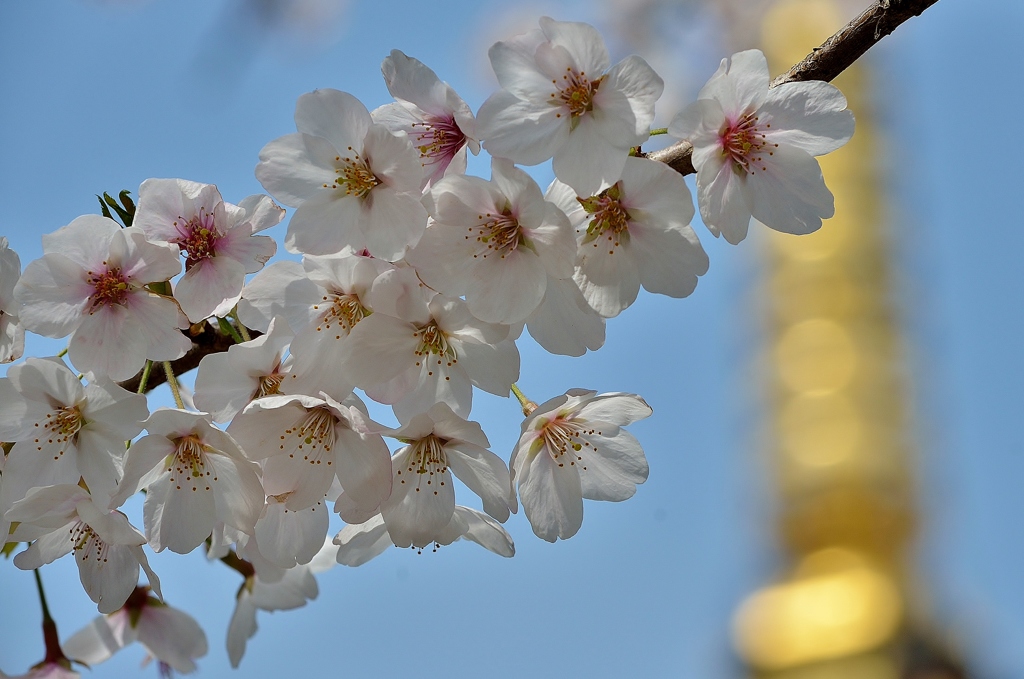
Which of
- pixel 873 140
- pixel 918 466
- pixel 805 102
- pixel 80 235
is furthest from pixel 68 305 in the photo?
pixel 873 140

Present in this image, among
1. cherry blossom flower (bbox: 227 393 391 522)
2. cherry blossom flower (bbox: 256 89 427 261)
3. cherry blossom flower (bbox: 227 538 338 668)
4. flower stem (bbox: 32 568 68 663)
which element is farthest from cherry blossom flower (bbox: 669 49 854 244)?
flower stem (bbox: 32 568 68 663)

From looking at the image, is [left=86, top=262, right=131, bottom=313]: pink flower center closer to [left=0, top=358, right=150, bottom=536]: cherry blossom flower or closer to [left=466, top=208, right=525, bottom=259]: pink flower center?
[left=0, top=358, right=150, bottom=536]: cherry blossom flower

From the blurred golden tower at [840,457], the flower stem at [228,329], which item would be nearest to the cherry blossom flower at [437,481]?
the flower stem at [228,329]

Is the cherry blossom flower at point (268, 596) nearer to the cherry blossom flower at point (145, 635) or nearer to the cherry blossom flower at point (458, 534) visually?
the cherry blossom flower at point (145, 635)

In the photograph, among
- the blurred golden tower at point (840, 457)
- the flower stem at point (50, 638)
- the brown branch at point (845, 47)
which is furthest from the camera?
the blurred golden tower at point (840, 457)

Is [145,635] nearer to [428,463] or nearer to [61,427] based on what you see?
[61,427]

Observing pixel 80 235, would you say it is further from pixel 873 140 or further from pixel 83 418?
pixel 873 140
